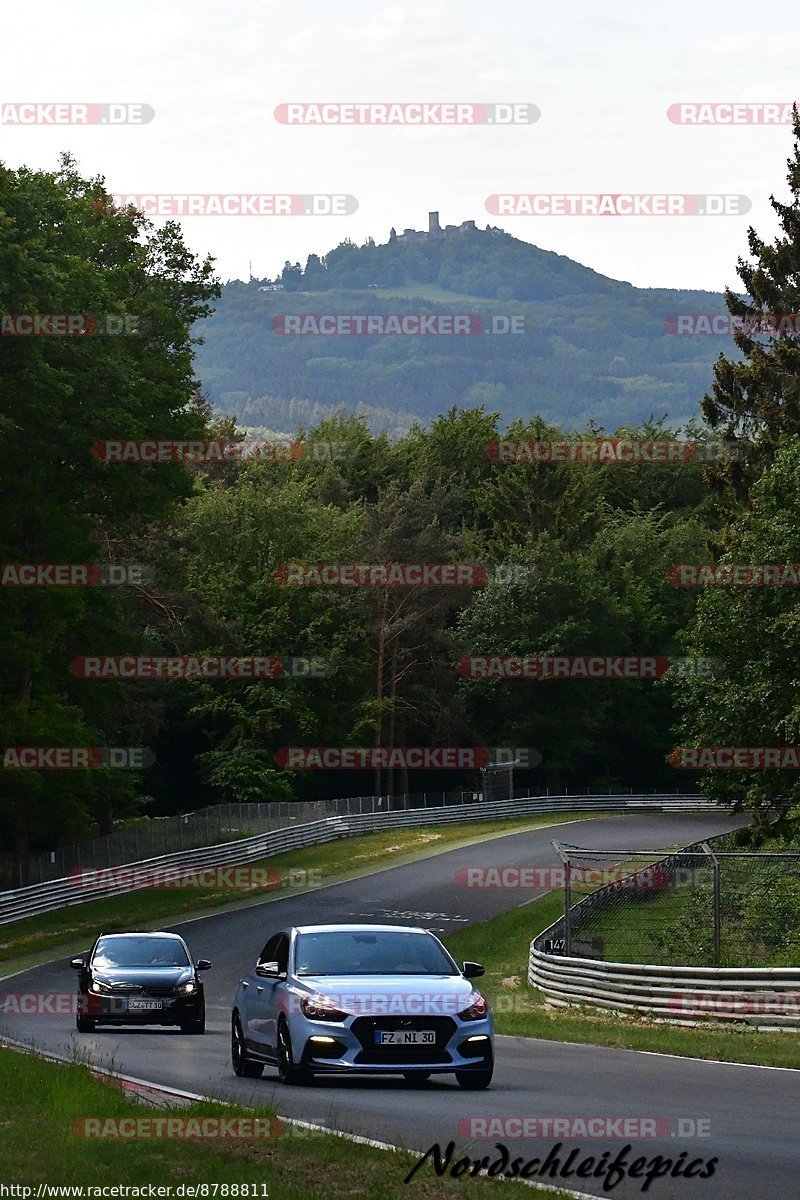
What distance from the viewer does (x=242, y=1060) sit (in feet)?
55.3

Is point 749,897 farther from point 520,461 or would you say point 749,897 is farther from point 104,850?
point 520,461

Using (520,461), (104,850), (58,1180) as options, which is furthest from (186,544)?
(58,1180)

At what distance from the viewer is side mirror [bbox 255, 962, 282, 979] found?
16.0 meters

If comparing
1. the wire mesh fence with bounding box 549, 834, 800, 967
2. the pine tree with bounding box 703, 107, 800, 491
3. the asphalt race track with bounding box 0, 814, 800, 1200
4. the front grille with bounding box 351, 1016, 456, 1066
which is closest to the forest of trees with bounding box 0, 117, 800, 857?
the pine tree with bounding box 703, 107, 800, 491

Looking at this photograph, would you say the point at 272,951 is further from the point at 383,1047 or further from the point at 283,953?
the point at 383,1047

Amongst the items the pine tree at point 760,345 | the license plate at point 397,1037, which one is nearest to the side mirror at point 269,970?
the license plate at point 397,1037

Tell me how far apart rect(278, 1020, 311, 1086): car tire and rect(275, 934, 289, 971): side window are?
70 centimetres

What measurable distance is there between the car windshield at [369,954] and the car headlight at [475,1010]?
735 mm

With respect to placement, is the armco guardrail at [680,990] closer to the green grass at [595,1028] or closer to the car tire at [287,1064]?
the green grass at [595,1028]

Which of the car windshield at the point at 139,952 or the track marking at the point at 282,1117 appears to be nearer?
the track marking at the point at 282,1117

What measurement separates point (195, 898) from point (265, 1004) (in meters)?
35.5

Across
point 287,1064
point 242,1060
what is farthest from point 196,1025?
point 287,1064

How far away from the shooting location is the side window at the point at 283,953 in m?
16.2

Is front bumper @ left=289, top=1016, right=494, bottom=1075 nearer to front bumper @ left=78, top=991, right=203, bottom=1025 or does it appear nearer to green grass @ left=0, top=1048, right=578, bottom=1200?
green grass @ left=0, top=1048, right=578, bottom=1200
